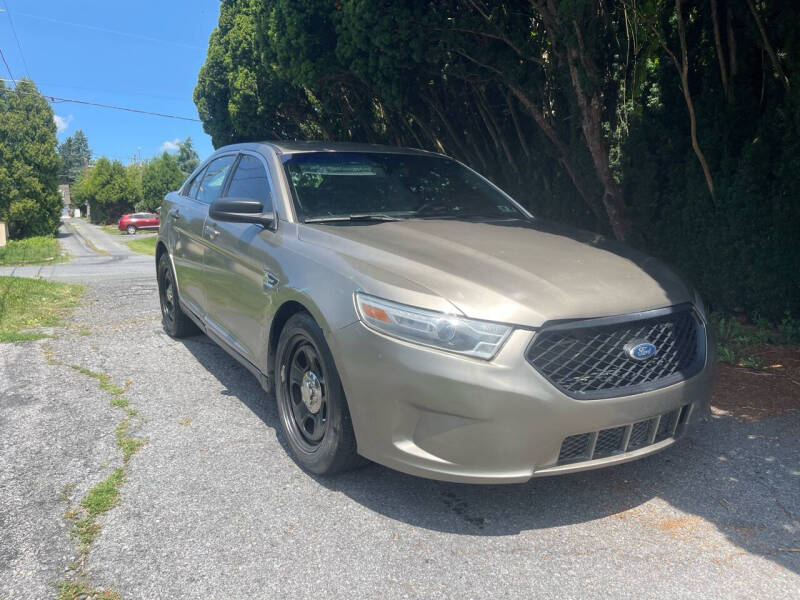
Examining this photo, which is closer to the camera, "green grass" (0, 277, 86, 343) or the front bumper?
the front bumper

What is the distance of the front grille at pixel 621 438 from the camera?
2775 mm

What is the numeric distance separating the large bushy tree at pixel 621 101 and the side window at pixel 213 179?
251 cm

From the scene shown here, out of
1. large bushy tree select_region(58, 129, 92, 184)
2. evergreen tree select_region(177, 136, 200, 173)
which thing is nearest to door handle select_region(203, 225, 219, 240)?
evergreen tree select_region(177, 136, 200, 173)

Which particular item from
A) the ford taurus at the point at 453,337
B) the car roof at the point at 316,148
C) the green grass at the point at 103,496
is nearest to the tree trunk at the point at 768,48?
the ford taurus at the point at 453,337

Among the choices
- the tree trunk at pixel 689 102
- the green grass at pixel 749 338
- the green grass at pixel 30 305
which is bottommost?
the green grass at pixel 30 305

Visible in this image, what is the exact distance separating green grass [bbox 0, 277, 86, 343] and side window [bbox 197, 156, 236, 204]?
246cm

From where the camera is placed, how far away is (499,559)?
265cm

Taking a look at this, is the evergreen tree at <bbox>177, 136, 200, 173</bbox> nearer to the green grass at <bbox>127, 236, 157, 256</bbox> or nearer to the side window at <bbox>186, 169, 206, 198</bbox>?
the green grass at <bbox>127, 236, 157, 256</bbox>

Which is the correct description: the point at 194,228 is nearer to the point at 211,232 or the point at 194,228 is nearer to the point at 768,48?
the point at 211,232

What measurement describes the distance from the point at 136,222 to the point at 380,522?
5850cm

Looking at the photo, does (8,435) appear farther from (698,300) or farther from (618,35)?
(618,35)

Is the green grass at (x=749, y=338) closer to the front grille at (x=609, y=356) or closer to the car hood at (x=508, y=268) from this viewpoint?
the car hood at (x=508, y=268)

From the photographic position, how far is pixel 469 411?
2.65 metres

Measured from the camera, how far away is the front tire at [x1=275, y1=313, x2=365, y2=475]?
3.09 meters
